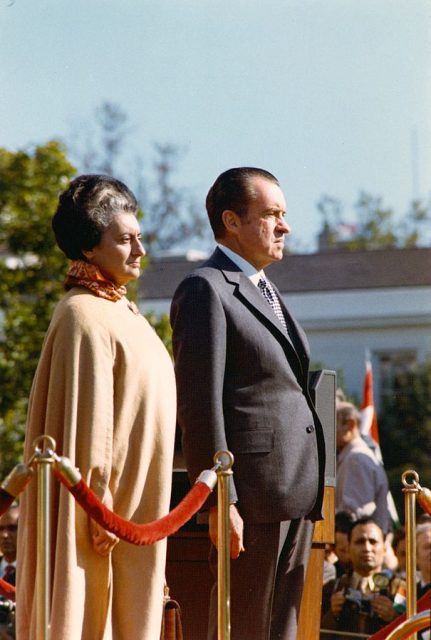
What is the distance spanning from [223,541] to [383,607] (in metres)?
2.97

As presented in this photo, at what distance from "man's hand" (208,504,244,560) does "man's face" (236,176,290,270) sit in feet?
3.25

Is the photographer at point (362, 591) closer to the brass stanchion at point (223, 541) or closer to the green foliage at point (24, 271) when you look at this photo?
the brass stanchion at point (223, 541)

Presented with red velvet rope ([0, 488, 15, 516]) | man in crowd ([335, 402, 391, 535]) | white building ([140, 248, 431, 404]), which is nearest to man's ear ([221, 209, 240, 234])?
red velvet rope ([0, 488, 15, 516])

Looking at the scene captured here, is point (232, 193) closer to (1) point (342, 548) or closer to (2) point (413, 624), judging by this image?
(2) point (413, 624)

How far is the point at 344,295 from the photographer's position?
28.1m

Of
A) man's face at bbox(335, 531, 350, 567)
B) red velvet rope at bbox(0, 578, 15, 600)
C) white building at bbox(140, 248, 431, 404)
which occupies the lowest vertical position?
red velvet rope at bbox(0, 578, 15, 600)

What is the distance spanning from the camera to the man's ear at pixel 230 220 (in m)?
5.30

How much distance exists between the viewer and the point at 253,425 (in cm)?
501

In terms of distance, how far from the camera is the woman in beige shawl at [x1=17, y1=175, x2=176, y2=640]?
14.9 ft

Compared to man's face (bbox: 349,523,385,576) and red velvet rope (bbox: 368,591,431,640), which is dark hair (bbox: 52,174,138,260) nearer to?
red velvet rope (bbox: 368,591,431,640)

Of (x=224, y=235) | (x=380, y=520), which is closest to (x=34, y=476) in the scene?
(x=224, y=235)

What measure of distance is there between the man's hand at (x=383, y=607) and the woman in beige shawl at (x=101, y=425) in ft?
9.70

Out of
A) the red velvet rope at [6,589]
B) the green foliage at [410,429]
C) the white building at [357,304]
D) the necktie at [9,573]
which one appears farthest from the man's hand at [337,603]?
the green foliage at [410,429]

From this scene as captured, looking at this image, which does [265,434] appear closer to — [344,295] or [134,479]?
[134,479]
